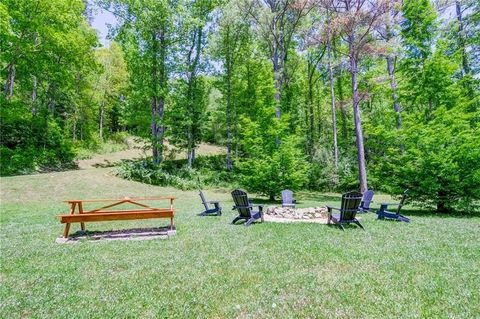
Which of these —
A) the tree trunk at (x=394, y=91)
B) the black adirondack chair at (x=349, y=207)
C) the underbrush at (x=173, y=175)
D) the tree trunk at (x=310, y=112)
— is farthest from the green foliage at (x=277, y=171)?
the tree trunk at (x=310, y=112)

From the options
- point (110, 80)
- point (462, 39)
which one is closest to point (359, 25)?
point (462, 39)

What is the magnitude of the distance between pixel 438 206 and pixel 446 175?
1377 mm

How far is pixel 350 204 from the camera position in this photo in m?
6.64

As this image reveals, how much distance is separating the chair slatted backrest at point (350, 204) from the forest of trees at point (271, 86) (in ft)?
15.2

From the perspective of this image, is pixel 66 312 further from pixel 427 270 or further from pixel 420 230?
pixel 420 230

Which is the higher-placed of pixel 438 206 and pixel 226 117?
pixel 226 117

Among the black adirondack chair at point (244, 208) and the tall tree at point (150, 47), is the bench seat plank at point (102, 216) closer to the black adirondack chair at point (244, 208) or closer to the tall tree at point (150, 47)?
the black adirondack chair at point (244, 208)

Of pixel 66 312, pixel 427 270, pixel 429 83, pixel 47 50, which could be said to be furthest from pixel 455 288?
pixel 47 50

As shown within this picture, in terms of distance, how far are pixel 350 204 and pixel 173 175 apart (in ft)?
47.8

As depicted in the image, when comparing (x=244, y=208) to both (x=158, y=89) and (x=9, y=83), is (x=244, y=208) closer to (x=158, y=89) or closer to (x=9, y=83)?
(x=158, y=89)

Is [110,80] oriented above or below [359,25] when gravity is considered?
above

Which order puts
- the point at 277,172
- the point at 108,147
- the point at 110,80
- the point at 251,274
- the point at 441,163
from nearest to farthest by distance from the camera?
1. the point at 251,274
2. the point at 441,163
3. the point at 277,172
4. the point at 108,147
5. the point at 110,80

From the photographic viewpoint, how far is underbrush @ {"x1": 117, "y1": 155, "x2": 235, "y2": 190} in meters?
18.2

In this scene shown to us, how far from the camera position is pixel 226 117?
2358 cm
